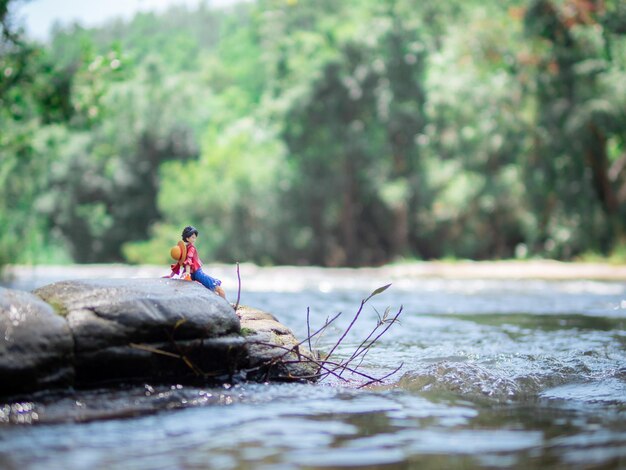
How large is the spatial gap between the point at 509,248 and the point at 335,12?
71.5 feet

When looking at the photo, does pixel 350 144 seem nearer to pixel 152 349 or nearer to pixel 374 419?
pixel 152 349

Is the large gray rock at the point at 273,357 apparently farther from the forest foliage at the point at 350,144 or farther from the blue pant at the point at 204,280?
the forest foliage at the point at 350,144

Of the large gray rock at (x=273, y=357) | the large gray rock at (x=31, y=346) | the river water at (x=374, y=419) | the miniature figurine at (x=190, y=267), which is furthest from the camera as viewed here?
the miniature figurine at (x=190, y=267)

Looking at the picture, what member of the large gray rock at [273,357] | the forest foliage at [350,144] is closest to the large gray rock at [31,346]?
the large gray rock at [273,357]

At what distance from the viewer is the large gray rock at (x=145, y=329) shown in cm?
543

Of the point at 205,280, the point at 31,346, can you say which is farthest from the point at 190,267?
the point at 31,346

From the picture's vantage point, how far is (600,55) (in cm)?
2609

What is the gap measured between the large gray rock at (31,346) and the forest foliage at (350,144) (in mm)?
10378

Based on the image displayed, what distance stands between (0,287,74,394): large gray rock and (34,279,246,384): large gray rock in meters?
0.12

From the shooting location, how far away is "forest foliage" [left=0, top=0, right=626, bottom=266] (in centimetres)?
2553

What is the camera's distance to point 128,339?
18.1 feet

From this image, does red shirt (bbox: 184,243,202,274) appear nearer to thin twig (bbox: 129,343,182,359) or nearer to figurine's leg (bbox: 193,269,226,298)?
figurine's leg (bbox: 193,269,226,298)

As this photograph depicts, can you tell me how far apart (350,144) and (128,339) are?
3297 centimetres

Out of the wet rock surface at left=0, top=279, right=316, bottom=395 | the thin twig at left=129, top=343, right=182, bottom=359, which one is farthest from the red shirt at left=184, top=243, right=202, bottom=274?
the thin twig at left=129, top=343, right=182, bottom=359
